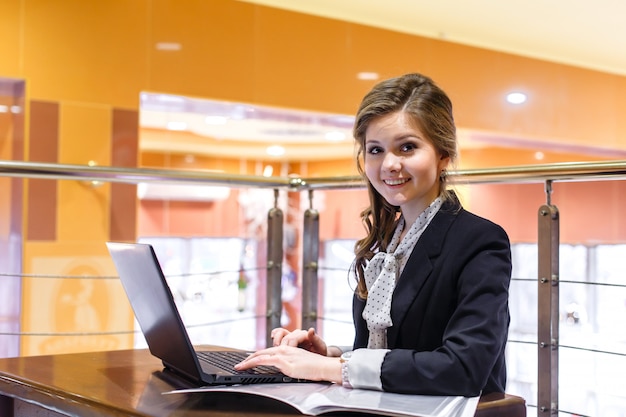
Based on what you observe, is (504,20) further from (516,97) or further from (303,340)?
(303,340)

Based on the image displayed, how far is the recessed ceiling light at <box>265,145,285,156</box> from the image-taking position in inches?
259

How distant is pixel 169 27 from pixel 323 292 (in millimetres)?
2389

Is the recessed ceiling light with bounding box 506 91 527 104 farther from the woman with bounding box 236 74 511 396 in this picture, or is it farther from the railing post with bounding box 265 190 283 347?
the woman with bounding box 236 74 511 396

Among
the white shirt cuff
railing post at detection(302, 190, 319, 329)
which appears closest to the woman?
the white shirt cuff

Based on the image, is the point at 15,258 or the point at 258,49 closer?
the point at 15,258

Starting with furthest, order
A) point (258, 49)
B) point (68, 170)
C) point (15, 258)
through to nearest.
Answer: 1. point (258, 49)
2. point (15, 258)
3. point (68, 170)

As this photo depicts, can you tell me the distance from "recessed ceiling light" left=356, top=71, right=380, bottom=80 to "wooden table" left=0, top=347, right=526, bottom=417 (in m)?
4.57

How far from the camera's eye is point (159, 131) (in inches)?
219

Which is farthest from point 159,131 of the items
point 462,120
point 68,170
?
point 68,170

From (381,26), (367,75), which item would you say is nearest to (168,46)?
(367,75)

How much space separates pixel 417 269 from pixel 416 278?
2cm

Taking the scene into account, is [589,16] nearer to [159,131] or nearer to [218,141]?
[218,141]

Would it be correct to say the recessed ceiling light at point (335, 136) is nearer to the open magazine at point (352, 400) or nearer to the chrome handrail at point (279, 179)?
the chrome handrail at point (279, 179)

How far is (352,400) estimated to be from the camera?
111 cm
